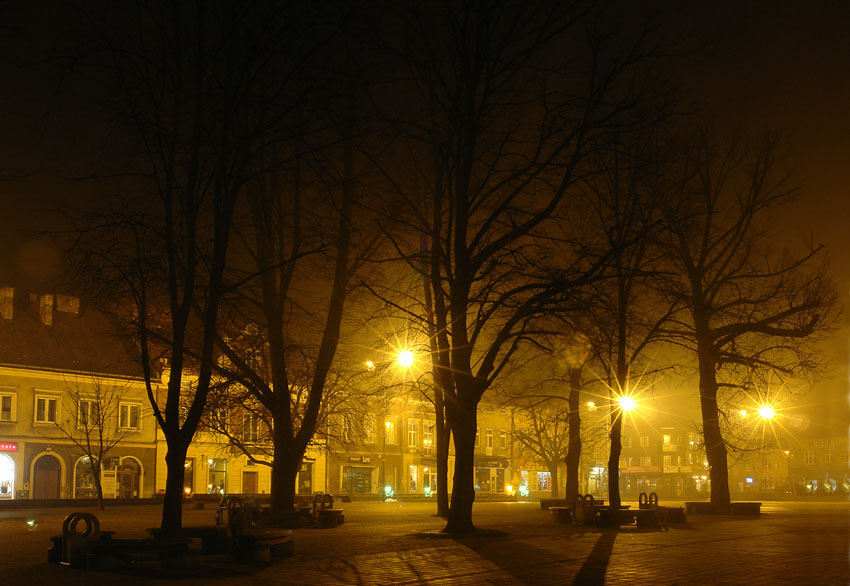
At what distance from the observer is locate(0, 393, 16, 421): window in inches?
2128

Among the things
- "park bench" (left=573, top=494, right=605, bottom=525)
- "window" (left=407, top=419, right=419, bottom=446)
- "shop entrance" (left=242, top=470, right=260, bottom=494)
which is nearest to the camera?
"park bench" (left=573, top=494, right=605, bottom=525)

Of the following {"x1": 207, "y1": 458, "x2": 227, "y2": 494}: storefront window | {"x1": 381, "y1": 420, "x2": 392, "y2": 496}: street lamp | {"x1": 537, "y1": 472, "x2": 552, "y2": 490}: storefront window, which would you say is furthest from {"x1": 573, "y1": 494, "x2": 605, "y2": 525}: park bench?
{"x1": 537, "y1": 472, "x2": 552, "y2": 490}: storefront window

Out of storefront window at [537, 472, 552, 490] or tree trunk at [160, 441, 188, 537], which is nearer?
tree trunk at [160, 441, 188, 537]

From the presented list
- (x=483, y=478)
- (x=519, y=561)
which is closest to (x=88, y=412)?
(x=483, y=478)

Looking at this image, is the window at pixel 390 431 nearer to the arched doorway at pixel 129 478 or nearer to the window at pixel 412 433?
the window at pixel 412 433

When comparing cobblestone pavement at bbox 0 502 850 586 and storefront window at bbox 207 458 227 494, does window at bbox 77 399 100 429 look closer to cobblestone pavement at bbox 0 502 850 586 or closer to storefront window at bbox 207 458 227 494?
storefront window at bbox 207 458 227 494

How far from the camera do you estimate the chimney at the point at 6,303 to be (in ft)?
189

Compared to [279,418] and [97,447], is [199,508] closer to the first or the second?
[97,447]

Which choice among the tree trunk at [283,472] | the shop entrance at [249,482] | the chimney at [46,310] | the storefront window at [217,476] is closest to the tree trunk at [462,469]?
the tree trunk at [283,472]

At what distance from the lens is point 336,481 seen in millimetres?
72375

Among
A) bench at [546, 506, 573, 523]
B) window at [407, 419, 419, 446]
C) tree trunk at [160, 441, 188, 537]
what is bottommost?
bench at [546, 506, 573, 523]

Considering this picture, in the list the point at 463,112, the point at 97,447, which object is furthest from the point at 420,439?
the point at 463,112

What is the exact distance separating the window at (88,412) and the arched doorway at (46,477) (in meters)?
2.69

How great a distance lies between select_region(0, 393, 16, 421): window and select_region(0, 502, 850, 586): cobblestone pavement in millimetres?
34258
